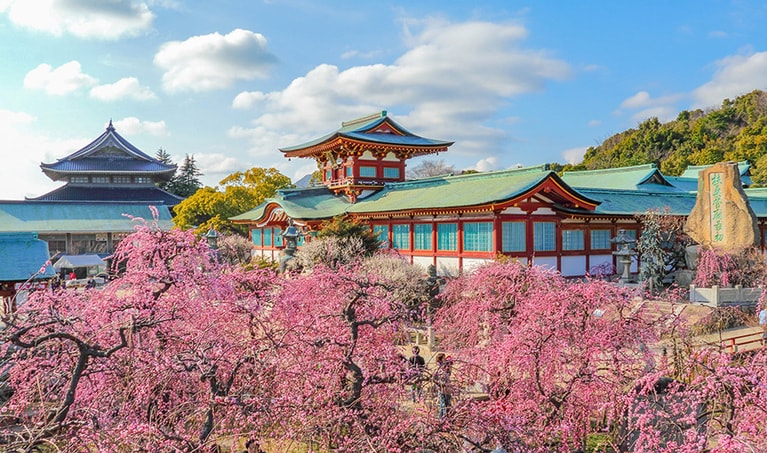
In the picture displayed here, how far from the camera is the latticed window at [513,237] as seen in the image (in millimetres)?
17500

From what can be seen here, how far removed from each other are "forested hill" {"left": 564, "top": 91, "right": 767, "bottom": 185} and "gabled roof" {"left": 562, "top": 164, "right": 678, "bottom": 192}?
23188 mm

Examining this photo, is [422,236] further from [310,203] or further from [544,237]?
[310,203]

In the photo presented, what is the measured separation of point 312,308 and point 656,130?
197ft

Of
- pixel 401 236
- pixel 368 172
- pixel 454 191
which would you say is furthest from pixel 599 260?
pixel 368 172

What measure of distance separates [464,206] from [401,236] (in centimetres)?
478

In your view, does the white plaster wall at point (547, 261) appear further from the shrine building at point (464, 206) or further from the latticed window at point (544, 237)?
the latticed window at point (544, 237)

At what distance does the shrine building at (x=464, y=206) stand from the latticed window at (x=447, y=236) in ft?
0.12

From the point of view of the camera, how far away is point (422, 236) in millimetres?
20438

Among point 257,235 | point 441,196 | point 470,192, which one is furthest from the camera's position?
point 257,235

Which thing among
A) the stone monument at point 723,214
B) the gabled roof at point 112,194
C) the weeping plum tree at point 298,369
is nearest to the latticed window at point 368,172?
the stone monument at point 723,214

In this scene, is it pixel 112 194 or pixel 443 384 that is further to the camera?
pixel 112 194

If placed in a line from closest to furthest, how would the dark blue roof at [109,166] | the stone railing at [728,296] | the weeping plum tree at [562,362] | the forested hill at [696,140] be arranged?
the weeping plum tree at [562,362], the stone railing at [728,296], the dark blue roof at [109,166], the forested hill at [696,140]

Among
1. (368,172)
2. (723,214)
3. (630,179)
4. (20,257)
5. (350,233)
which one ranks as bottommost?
(20,257)

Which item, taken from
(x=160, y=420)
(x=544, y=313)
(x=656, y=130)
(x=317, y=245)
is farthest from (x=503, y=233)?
(x=656, y=130)
